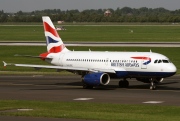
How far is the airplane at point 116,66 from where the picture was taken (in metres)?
57.1

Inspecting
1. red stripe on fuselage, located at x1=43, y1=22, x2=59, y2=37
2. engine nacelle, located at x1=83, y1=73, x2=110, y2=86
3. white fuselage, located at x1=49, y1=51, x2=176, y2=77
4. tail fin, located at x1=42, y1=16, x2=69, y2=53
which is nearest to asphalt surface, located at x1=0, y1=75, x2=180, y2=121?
engine nacelle, located at x1=83, y1=73, x2=110, y2=86

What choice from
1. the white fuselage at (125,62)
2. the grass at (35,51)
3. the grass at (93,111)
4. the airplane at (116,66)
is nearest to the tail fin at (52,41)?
the airplane at (116,66)

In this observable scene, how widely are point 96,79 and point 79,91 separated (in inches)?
82.1

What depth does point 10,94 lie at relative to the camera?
53.2 meters

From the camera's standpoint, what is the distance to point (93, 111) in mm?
40719

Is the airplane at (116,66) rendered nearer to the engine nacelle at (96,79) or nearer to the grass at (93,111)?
the engine nacelle at (96,79)

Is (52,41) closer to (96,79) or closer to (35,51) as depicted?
(96,79)

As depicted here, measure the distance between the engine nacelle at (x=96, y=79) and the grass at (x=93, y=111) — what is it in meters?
11.5

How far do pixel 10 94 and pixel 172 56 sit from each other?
53.4 metres

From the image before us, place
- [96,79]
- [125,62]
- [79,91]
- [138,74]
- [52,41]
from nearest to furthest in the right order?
[79,91] → [96,79] → [138,74] → [125,62] → [52,41]

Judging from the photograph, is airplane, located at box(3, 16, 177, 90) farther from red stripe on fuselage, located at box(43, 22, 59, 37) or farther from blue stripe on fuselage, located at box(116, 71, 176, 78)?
red stripe on fuselage, located at box(43, 22, 59, 37)

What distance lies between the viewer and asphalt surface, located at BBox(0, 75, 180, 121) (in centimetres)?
4866

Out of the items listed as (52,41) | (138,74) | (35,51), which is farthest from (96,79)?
(35,51)

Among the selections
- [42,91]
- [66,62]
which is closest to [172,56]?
[66,62]
